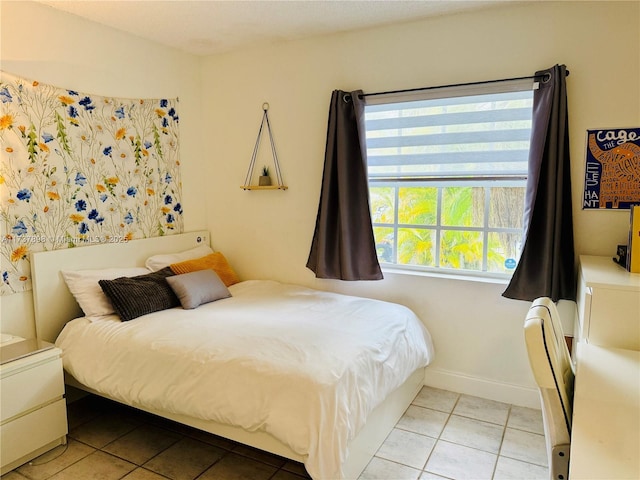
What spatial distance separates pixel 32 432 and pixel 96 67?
2.30 metres

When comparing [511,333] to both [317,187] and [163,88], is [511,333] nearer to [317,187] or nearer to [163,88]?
[317,187]

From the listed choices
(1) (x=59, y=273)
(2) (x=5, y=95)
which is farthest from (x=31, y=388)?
(2) (x=5, y=95)

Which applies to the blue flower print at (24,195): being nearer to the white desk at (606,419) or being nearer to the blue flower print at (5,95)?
the blue flower print at (5,95)

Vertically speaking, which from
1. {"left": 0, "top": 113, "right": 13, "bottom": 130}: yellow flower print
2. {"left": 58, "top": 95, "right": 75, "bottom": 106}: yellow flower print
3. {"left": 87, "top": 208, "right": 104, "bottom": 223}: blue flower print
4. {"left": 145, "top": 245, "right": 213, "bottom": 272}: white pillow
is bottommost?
{"left": 145, "top": 245, "right": 213, "bottom": 272}: white pillow

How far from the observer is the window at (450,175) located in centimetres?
286

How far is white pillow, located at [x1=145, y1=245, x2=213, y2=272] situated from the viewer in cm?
332

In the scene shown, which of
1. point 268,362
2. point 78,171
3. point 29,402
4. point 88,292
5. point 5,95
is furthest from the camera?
point 78,171

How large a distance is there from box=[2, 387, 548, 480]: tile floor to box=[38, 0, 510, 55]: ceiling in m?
2.55

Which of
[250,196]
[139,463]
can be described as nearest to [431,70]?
[250,196]

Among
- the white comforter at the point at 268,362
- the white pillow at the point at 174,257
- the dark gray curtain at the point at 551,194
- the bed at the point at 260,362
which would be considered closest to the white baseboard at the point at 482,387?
the bed at the point at 260,362

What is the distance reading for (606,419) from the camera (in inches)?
52.4

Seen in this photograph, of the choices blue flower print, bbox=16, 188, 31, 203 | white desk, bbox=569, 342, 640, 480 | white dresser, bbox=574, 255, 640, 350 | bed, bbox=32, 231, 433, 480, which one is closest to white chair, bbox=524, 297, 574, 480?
white desk, bbox=569, 342, 640, 480

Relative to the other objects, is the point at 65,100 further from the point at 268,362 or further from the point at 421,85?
the point at 421,85

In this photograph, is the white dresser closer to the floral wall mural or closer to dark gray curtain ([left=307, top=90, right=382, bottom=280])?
dark gray curtain ([left=307, top=90, right=382, bottom=280])
